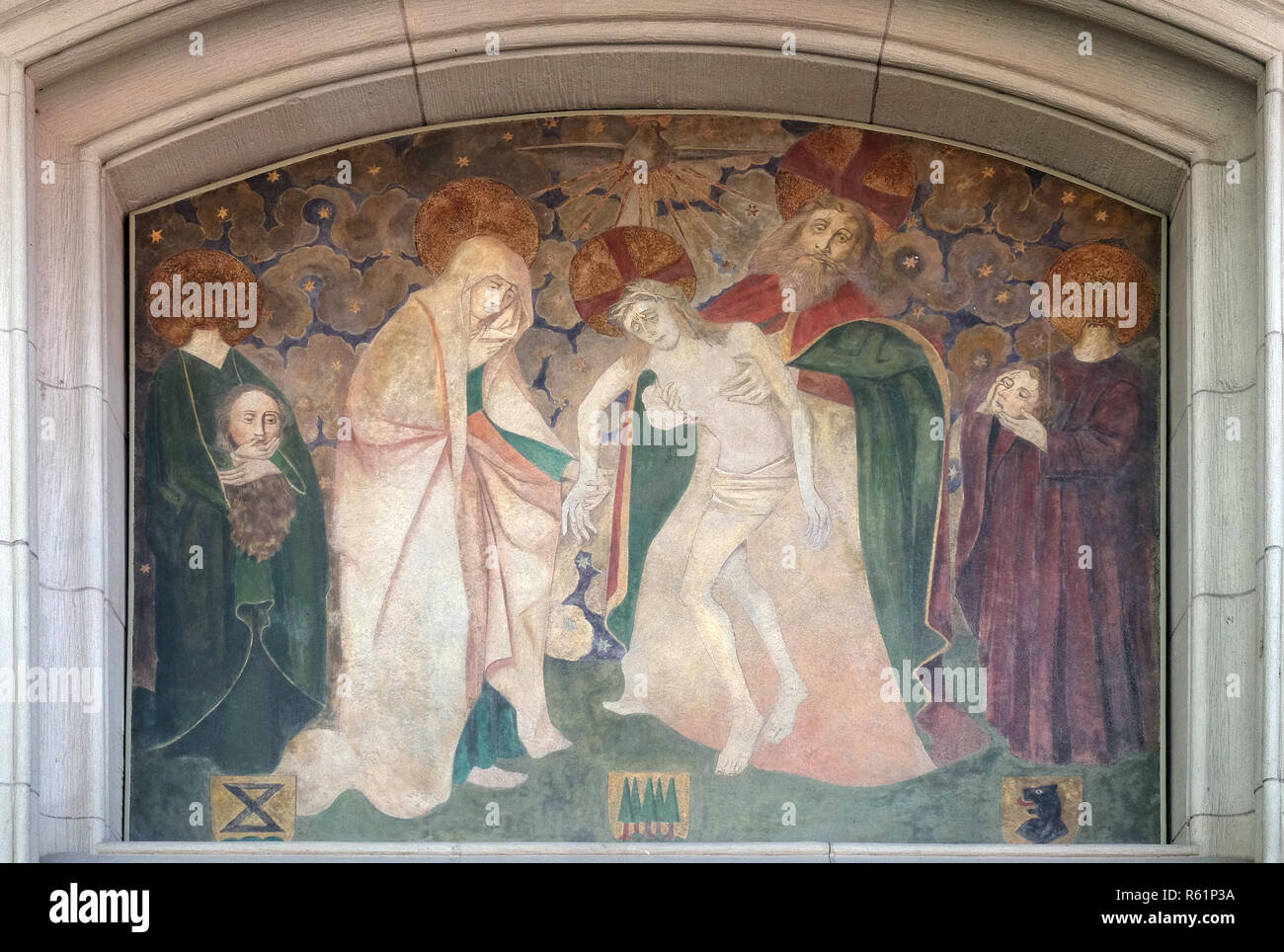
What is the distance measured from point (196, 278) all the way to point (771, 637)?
2651 millimetres

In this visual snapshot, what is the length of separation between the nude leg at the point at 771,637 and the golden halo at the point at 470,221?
4.85 feet

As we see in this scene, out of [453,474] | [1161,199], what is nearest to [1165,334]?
[1161,199]

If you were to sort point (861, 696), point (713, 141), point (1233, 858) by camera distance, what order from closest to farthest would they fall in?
point (1233, 858) < point (861, 696) < point (713, 141)

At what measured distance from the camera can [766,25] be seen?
9.55 meters

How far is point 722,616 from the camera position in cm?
946

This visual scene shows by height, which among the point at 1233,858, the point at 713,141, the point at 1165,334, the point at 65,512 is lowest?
the point at 1233,858

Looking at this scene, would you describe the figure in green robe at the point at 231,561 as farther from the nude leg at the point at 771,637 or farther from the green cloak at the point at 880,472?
the nude leg at the point at 771,637

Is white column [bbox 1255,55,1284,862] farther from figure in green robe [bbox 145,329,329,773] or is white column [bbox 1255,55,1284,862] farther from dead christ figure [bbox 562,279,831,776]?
figure in green robe [bbox 145,329,329,773]

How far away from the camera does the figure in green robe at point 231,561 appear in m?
9.39

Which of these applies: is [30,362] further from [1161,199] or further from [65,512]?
[1161,199]

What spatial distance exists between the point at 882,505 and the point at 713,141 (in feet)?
5.32

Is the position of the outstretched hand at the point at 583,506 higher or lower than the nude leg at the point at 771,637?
higher

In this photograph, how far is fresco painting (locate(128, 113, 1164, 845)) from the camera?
9297 mm
